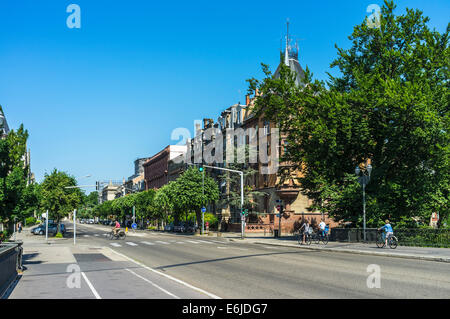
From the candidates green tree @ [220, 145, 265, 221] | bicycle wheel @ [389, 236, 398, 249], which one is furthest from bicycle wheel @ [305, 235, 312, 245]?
green tree @ [220, 145, 265, 221]

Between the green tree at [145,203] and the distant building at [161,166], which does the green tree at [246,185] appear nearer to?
the green tree at [145,203]

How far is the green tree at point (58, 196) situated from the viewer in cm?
5166

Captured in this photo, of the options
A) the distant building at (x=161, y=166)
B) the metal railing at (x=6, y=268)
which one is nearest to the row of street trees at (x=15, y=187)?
the metal railing at (x=6, y=268)

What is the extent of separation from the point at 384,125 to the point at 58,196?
3713cm

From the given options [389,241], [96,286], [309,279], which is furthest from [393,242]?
[96,286]

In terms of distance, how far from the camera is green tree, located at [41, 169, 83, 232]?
51.7m

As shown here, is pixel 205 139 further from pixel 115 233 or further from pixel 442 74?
pixel 442 74

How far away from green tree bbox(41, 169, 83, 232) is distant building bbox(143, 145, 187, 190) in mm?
59018

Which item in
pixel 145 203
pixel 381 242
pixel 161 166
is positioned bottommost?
pixel 381 242

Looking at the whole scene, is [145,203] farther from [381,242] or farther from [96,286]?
[96,286]

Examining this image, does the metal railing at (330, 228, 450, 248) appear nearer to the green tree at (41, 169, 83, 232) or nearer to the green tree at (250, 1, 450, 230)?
the green tree at (250, 1, 450, 230)

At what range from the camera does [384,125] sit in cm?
3153

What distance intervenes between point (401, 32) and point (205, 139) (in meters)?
56.8
